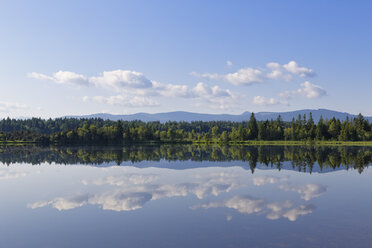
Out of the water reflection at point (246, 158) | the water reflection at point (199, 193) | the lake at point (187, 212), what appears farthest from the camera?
the water reflection at point (246, 158)

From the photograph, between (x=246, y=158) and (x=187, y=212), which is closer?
(x=187, y=212)

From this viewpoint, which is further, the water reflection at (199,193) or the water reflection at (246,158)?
the water reflection at (246,158)

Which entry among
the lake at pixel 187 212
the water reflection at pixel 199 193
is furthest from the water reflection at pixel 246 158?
the lake at pixel 187 212

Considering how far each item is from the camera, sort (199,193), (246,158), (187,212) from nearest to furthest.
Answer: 1. (187,212)
2. (199,193)
3. (246,158)

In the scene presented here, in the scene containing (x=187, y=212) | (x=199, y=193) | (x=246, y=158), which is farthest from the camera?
(x=246, y=158)

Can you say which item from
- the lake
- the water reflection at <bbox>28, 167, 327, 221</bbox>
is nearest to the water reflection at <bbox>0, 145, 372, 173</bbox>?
the water reflection at <bbox>28, 167, 327, 221</bbox>

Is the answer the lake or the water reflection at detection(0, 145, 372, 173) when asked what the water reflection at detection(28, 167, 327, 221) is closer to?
the lake

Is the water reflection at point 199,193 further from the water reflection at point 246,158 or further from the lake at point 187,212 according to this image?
the water reflection at point 246,158

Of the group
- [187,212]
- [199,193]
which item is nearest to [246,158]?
[199,193]

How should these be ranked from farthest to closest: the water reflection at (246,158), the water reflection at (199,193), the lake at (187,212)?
1. the water reflection at (246,158)
2. the water reflection at (199,193)
3. the lake at (187,212)

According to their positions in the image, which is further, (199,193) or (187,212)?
(199,193)

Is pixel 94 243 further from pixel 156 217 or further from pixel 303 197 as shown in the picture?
pixel 303 197

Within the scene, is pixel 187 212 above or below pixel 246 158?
above

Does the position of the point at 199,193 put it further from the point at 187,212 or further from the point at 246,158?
the point at 246,158
